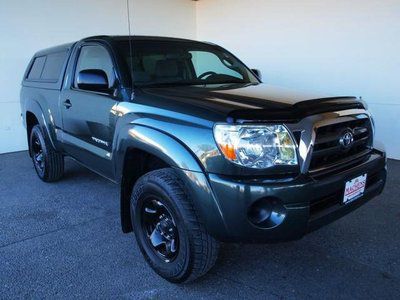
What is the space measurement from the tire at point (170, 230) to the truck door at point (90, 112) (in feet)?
2.07

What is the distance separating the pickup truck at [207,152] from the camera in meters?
2.09

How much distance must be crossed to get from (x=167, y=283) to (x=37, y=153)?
129 inches

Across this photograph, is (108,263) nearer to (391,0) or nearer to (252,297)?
(252,297)

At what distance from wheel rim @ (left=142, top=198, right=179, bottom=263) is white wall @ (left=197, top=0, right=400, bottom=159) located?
14.4ft

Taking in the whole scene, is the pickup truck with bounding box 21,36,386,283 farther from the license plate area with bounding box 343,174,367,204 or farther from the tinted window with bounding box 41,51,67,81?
the tinted window with bounding box 41,51,67,81

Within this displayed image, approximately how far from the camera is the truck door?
312 cm

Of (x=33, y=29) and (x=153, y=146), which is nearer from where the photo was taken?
(x=153, y=146)

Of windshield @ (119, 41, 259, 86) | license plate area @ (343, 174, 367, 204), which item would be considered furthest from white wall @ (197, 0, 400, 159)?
license plate area @ (343, 174, 367, 204)

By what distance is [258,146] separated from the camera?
2086mm

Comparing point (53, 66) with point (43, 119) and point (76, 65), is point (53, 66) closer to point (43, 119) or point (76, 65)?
point (43, 119)

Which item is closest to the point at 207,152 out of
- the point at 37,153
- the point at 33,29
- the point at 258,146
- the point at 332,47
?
the point at 258,146

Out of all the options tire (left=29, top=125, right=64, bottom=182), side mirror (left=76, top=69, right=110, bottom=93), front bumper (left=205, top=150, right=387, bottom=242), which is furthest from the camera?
tire (left=29, top=125, right=64, bottom=182)

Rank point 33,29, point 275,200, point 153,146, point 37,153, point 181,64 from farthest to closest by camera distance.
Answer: point 33,29 < point 37,153 < point 181,64 < point 153,146 < point 275,200

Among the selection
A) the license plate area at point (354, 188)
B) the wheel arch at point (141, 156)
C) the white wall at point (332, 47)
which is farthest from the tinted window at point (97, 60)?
the white wall at point (332, 47)
